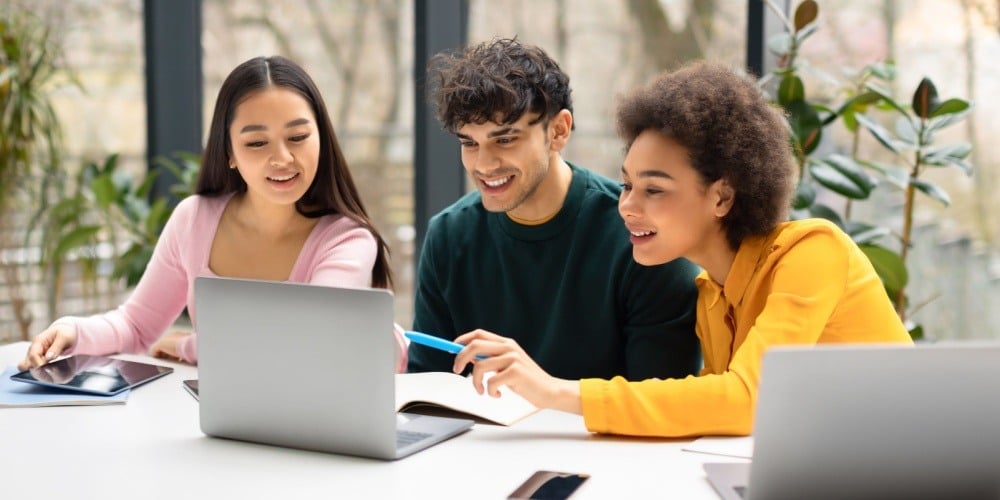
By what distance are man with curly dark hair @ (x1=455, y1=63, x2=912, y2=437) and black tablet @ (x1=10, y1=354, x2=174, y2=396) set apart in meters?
0.65

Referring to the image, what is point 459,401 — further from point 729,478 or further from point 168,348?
point 168,348

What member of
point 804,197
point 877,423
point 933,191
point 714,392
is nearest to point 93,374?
point 714,392

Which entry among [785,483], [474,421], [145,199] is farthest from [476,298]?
[145,199]

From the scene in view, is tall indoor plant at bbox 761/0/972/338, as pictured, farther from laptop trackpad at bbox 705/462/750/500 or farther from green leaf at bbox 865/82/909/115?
laptop trackpad at bbox 705/462/750/500

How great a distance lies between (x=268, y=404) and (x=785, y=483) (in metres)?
0.69

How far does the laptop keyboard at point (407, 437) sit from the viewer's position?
143 centimetres

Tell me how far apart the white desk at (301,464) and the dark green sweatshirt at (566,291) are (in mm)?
413

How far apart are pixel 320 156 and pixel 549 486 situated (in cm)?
104

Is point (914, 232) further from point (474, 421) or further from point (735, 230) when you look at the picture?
point (474, 421)

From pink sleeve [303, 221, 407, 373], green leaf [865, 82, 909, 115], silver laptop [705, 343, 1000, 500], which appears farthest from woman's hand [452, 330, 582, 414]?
green leaf [865, 82, 909, 115]

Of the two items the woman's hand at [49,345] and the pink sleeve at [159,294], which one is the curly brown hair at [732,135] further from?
the woman's hand at [49,345]

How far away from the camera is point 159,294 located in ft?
7.07

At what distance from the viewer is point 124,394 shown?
5.69ft

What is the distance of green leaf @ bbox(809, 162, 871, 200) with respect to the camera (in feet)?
7.69
